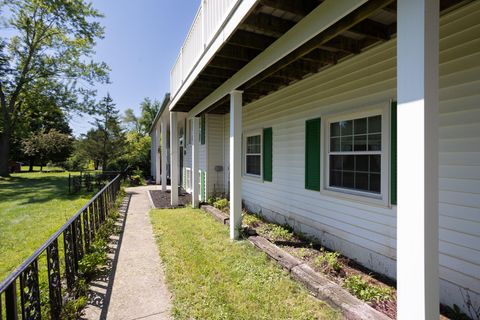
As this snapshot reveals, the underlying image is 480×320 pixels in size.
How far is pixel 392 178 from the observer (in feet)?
10.7

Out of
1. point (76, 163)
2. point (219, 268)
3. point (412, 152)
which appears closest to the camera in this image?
point (412, 152)

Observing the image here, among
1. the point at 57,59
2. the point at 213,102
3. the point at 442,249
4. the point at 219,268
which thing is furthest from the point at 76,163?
the point at 442,249

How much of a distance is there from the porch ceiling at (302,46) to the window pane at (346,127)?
980mm

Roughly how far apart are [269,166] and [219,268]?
2.99 m

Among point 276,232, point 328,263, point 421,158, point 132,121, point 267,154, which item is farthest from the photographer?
point 132,121

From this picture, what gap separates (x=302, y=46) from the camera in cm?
317

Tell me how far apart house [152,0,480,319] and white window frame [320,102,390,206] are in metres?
0.02

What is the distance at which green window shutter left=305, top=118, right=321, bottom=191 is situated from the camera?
4551 millimetres

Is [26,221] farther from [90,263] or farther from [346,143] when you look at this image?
[346,143]

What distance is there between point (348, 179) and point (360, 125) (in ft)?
2.87

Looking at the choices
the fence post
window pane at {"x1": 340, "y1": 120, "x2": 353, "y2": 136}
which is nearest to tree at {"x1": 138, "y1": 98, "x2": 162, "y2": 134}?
window pane at {"x1": 340, "y1": 120, "x2": 353, "y2": 136}

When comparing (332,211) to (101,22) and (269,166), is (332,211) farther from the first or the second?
(101,22)

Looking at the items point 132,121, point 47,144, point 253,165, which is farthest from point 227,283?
point 132,121

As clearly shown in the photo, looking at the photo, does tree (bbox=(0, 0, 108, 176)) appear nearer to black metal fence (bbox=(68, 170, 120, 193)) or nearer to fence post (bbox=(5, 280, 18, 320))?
black metal fence (bbox=(68, 170, 120, 193))
